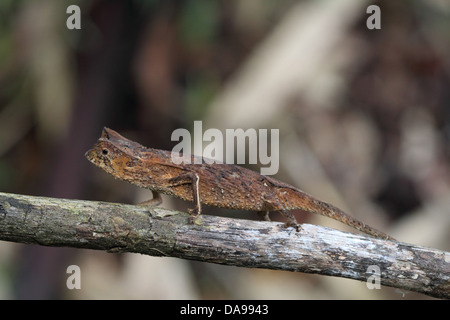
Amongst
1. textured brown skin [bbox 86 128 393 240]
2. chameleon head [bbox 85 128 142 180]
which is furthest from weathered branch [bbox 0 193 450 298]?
chameleon head [bbox 85 128 142 180]

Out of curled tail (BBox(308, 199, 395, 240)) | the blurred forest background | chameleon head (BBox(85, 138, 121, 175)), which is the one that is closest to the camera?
chameleon head (BBox(85, 138, 121, 175))

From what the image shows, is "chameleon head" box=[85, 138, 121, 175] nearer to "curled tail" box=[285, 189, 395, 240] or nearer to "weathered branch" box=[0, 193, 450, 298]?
"weathered branch" box=[0, 193, 450, 298]

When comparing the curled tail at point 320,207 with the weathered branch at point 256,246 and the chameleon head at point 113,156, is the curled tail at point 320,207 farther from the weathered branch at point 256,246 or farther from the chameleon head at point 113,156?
the chameleon head at point 113,156

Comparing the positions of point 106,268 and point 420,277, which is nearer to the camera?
point 420,277

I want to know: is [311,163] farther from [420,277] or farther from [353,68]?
[420,277]

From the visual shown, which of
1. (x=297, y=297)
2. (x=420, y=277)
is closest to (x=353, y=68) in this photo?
(x=297, y=297)
